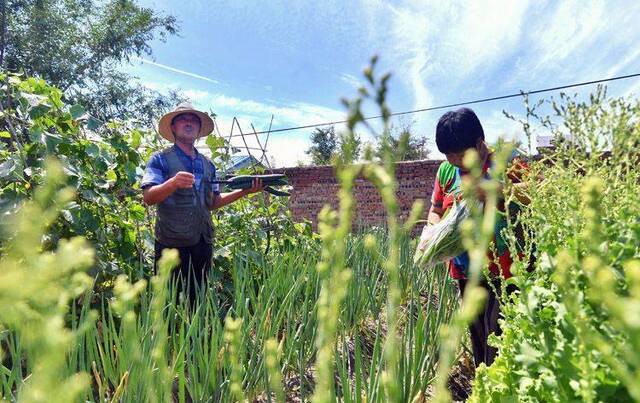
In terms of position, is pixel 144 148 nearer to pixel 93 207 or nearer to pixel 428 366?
pixel 93 207

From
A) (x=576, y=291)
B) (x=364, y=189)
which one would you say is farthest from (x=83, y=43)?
(x=576, y=291)

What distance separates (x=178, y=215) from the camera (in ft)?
8.39

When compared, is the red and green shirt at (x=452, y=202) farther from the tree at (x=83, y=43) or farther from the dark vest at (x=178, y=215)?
the tree at (x=83, y=43)

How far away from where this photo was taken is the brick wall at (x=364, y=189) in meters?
8.30

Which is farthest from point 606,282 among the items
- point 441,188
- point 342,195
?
point 441,188

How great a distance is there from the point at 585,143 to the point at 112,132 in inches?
101

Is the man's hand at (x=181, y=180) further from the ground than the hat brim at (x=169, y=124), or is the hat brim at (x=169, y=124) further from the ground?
the hat brim at (x=169, y=124)

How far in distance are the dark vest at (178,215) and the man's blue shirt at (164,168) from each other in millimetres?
25

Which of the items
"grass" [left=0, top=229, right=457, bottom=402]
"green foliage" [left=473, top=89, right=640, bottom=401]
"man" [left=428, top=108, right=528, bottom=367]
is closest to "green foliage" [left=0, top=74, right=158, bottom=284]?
"grass" [left=0, top=229, right=457, bottom=402]

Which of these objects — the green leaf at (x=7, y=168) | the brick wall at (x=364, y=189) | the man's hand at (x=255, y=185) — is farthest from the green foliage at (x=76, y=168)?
the brick wall at (x=364, y=189)

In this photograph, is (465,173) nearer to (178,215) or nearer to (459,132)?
(459,132)

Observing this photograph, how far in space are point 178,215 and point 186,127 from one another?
548mm

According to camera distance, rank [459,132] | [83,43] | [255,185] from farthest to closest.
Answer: [83,43], [255,185], [459,132]

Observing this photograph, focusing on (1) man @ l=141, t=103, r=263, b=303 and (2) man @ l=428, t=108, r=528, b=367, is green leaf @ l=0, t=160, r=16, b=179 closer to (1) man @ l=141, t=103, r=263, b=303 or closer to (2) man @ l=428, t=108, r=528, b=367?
(1) man @ l=141, t=103, r=263, b=303
